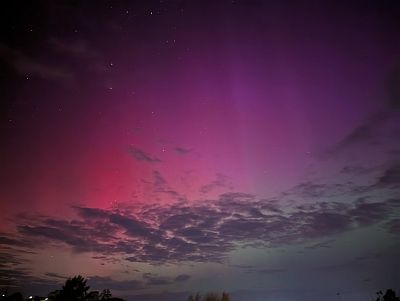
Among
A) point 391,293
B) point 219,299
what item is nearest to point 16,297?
point 219,299

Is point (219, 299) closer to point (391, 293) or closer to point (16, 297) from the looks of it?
point (16, 297)

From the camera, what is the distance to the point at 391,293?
7712 centimetres

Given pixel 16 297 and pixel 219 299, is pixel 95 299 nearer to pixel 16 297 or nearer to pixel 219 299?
pixel 16 297

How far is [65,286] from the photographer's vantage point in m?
46.7

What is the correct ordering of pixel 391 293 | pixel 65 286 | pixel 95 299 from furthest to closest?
pixel 391 293, pixel 95 299, pixel 65 286

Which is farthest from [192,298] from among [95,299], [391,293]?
[391,293]

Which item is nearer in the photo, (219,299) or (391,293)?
(219,299)

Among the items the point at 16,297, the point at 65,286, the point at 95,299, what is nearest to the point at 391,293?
the point at 95,299

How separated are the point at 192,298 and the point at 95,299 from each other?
1677 centimetres

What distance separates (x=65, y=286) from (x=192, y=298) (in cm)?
1693

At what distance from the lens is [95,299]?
5575 centimetres

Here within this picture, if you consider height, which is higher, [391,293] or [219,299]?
[391,293]

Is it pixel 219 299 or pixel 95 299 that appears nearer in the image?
pixel 219 299

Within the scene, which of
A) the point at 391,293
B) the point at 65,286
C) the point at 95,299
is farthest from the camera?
the point at 391,293
